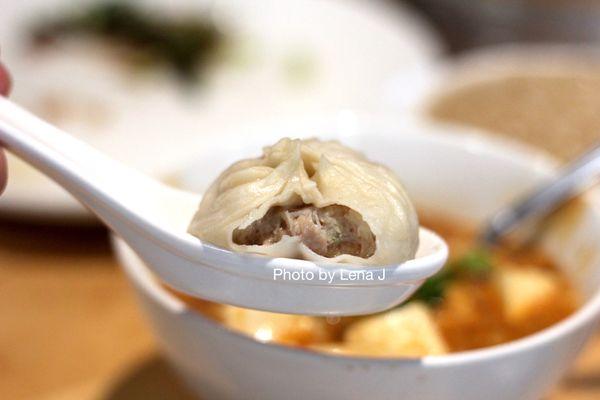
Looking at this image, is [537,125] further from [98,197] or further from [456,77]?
[98,197]

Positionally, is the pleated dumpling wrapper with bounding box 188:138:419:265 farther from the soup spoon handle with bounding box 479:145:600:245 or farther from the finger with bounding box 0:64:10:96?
the soup spoon handle with bounding box 479:145:600:245

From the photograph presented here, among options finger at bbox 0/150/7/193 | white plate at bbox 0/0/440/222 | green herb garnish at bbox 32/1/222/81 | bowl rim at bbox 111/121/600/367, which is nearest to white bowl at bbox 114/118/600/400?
bowl rim at bbox 111/121/600/367

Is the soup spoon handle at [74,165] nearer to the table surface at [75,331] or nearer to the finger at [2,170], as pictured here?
the finger at [2,170]

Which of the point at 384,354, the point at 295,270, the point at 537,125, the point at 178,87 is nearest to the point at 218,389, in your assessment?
the point at 384,354

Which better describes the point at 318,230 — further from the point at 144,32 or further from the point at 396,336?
the point at 144,32

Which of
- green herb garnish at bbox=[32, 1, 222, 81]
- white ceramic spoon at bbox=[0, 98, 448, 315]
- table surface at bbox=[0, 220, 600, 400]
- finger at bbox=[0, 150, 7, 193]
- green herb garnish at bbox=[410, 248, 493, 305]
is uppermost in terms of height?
white ceramic spoon at bbox=[0, 98, 448, 315]

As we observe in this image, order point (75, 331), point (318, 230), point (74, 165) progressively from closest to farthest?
1. point (318, 230)
2. point (74, 165)
3. point (75, 331)

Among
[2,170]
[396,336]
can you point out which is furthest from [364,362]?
[2,170]
